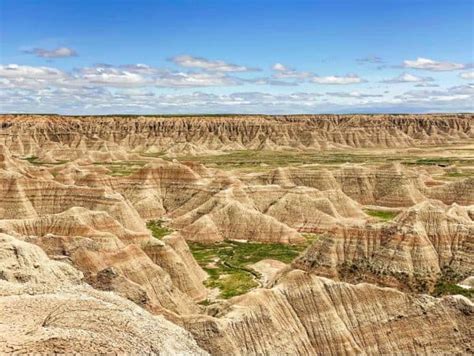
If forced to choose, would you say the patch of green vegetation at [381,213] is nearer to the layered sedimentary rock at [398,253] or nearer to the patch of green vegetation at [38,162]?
the layered sedimentary rock at [398,253]

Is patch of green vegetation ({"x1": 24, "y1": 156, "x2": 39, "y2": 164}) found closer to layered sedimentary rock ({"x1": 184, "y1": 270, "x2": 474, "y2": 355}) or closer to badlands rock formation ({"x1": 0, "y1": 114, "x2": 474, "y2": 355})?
badlands rock formation ({"x1": 0, "y1": 114, "x2": 474, "y2": 355})

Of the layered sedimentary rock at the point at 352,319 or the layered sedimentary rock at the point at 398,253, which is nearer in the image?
the layered sedimentary rock at the point at 352,319

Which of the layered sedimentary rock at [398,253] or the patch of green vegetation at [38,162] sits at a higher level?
the layered sedimentary rock at [398,253]

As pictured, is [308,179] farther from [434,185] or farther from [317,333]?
[317,333]

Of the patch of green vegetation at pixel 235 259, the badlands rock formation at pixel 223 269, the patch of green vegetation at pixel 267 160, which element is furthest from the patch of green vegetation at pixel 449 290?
the patch of green vegetation at pixel 267 160

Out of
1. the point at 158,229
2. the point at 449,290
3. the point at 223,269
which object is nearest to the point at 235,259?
the point at 223,269

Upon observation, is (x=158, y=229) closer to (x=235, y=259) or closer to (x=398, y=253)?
(x=235, y=259)

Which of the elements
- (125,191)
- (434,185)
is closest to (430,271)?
(125,191)
